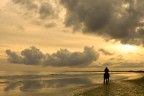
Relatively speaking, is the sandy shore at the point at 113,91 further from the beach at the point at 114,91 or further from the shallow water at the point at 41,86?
the shallow water at the point at 41,86

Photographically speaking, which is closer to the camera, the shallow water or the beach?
the beach

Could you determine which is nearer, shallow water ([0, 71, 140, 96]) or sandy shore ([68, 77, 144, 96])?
sandy shore ([68, 77, 144, 96])

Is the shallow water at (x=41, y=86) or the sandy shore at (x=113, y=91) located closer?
the sandy shore at (x=113, y=91)

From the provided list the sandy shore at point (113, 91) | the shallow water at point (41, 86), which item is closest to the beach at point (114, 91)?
the sandy shore at point (113, 91)

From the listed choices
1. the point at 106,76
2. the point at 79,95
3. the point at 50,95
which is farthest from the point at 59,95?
A: the point at 106,76

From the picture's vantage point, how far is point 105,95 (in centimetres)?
2866

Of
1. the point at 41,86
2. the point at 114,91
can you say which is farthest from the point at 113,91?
the point at 41,86

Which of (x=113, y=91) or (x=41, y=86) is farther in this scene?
(x=41, y=86)

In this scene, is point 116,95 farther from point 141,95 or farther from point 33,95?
point 33,95

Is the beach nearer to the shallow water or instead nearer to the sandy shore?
the sandy shore

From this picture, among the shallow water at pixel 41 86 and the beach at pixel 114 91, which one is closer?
the beach at pixel 114 91

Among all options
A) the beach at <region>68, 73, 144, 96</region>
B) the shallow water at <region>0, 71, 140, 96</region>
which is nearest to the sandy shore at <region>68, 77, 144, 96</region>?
the beach at <region>68, 73, 144, 96</region>

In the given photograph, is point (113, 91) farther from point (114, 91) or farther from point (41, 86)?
point (41, 86)

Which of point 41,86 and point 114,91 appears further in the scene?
point 41,86
